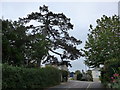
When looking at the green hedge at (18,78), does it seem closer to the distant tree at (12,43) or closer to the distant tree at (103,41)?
the distant tree at (12,43)

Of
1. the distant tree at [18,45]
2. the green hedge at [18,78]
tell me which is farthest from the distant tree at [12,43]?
the green hedge at [18,78]

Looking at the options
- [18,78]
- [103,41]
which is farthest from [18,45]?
[18,78]

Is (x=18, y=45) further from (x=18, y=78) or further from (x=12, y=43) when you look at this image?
(x=18, y=78)

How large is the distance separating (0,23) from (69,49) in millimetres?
14895

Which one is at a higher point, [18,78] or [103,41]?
[103,41]

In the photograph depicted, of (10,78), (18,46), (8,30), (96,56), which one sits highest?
(8,30)

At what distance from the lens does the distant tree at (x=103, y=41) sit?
1983 centimetres

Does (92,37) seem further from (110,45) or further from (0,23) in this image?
(0,23)

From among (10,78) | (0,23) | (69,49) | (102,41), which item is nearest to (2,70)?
(10,78)

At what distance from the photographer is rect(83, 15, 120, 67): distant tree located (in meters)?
19.8

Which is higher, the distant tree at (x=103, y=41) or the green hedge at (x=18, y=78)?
the distant tree at (x=103, y=41)

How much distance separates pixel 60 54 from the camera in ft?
115

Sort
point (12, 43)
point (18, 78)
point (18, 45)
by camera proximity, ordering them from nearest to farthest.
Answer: point (18, 78) < point (12, 43) < point (18, 45)

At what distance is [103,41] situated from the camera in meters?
20.0
